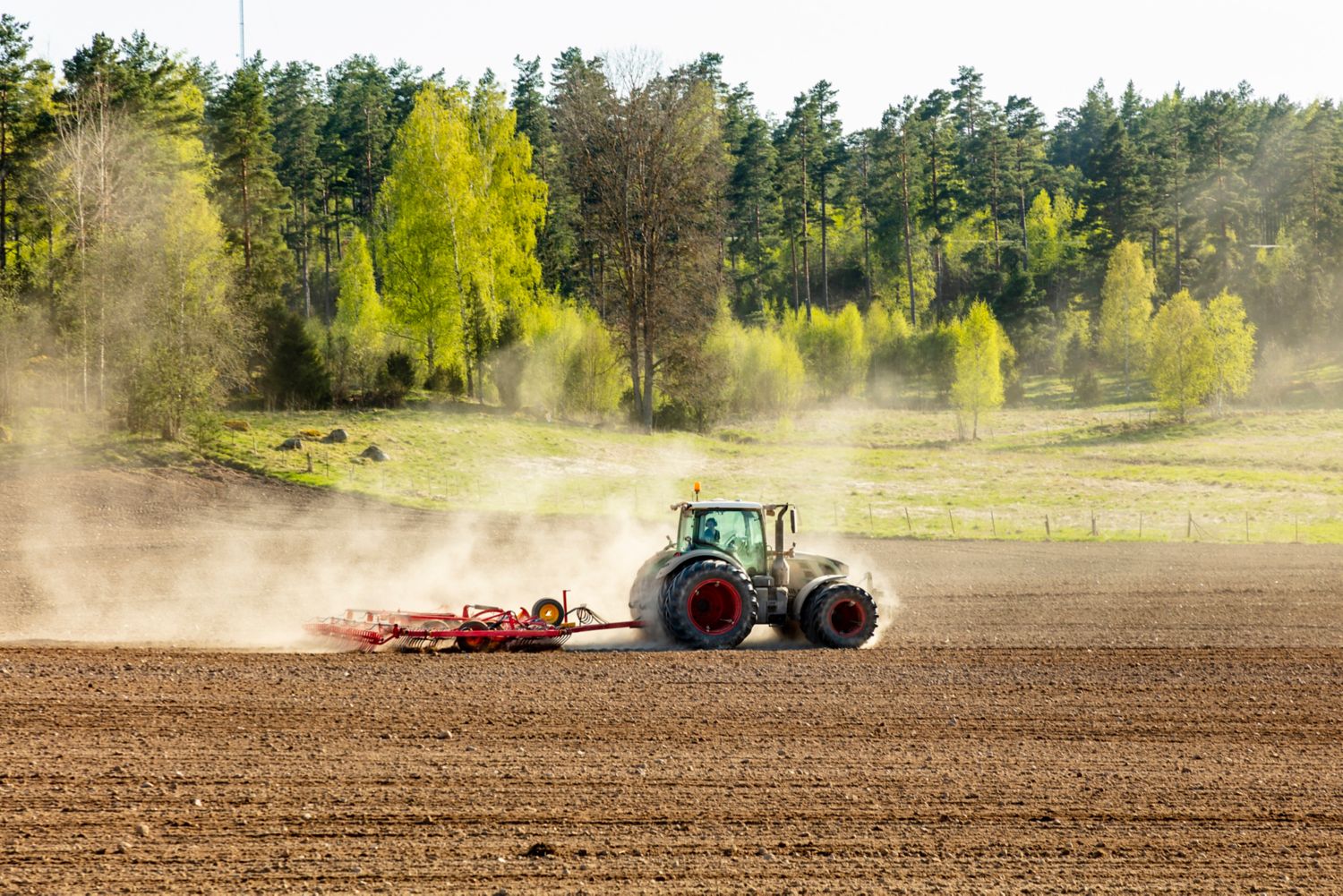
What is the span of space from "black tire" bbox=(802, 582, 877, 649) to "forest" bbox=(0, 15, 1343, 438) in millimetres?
26293

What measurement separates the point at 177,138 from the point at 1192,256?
7567 centimetres

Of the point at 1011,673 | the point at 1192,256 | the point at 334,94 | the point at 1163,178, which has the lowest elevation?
the point at 1011,673

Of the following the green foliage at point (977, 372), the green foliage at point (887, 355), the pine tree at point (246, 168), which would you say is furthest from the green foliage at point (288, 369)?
the green foliage at point (887, 355)

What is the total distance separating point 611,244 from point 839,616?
130 feet

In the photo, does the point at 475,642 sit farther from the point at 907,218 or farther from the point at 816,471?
the point at 907,218

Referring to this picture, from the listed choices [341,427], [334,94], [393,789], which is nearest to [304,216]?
[334,94]

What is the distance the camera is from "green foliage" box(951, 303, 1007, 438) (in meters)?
62.8

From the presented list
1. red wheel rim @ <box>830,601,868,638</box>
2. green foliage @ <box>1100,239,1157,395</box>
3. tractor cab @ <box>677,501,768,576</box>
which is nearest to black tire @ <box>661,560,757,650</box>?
tractor cab @ <box>677,501,768,576</box>

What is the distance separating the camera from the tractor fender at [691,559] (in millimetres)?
15523

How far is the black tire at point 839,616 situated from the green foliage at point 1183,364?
55.8 metres

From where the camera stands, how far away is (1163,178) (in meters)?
95.9

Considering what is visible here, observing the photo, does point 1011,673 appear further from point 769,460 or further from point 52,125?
point 52,125

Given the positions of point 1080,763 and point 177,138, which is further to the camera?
point 177,138

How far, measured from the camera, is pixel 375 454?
3975 cm
